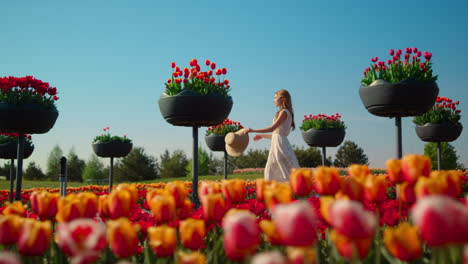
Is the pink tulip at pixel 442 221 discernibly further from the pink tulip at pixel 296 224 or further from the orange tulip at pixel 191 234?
the orange tulip at pixel 191 234

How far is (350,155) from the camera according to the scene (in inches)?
1398

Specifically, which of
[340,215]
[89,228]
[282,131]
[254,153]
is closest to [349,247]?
[340,215]

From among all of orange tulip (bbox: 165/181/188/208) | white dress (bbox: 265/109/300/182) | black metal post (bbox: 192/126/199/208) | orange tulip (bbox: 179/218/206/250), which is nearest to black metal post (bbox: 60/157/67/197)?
black metal post (bbox: 192/126/199/208)

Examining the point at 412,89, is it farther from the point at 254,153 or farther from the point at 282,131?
the point at 254,153

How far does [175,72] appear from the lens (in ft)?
21.6

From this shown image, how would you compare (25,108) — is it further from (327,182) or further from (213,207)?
(327,182)

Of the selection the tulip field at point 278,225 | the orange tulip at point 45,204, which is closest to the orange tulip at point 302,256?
the tulip field at point 278,225

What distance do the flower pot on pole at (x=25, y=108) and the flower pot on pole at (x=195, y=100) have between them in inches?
78.4

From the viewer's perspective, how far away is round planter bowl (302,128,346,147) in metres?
11.8

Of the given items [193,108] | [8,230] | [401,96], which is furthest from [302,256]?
[401,96]

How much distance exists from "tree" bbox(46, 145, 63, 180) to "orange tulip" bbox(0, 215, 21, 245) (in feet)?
136

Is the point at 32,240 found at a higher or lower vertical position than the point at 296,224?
lower

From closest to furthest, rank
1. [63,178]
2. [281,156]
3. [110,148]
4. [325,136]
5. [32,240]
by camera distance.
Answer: [32,240], [63,178], [281,156], [110,148], [325,136]

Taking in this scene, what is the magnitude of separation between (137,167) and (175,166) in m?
3.04
